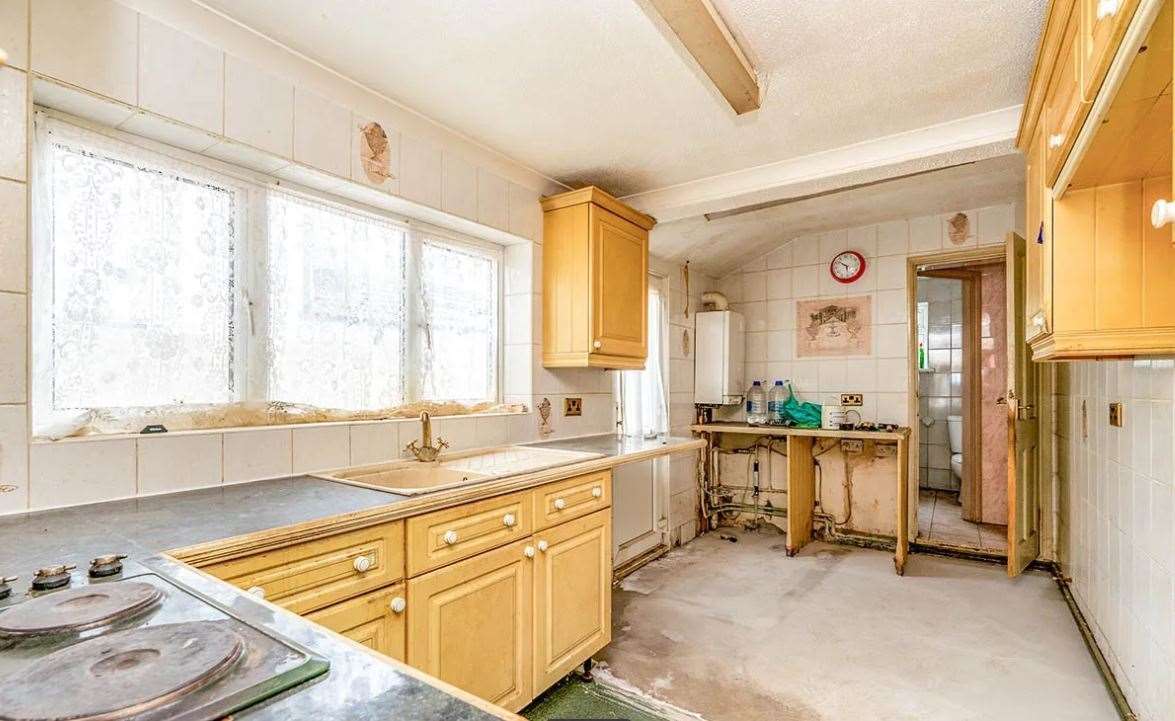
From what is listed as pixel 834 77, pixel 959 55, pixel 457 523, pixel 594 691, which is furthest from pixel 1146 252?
pixel 594 691

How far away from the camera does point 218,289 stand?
1.78 metres

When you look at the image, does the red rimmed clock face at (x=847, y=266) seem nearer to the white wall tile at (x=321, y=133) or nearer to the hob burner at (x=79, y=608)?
the white wall tile at (x=321, y=133)

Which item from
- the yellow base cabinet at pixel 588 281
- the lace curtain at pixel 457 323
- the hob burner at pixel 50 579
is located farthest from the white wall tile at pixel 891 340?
the hob burner at pixel 50 579

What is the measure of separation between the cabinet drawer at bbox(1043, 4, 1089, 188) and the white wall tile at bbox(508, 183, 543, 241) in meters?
1.97

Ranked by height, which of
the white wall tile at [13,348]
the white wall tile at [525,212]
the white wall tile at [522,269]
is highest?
the white wall tile at [525,212]

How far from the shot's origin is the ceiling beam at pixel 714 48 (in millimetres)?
1491

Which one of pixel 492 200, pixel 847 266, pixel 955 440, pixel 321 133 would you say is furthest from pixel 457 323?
pixel 955 440

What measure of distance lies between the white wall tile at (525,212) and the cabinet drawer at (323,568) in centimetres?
164

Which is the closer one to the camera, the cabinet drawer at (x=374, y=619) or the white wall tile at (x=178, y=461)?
the cabinet drawer at (x=374, y=619)

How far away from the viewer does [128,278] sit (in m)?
1.58

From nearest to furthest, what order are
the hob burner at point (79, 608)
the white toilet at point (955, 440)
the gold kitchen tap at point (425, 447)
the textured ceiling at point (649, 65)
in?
the hob burner at point (79, 608)
the textured ceiling at point (649, 65)
the gold kitchen tap at point (425, 447)
the white toilet at point (955, 440)

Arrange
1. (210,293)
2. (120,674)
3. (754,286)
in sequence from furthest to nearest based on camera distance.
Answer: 1. (754,286)
2. (210,293)
3. (120,674)

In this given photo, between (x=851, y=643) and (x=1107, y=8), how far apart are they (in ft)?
7.85

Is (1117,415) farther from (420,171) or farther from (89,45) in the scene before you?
(89,45)
